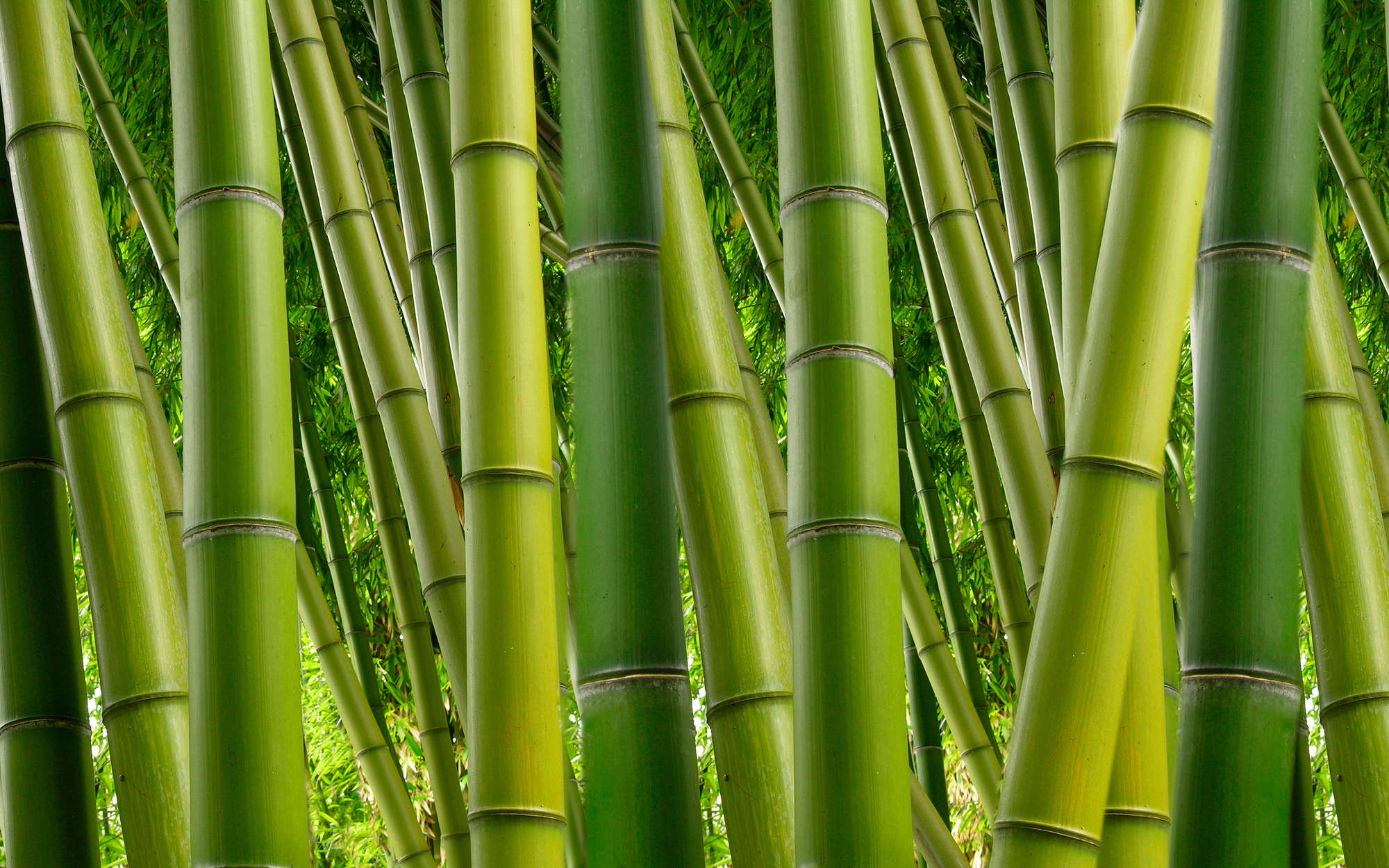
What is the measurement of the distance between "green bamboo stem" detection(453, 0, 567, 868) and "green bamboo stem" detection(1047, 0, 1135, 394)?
46 centimetres

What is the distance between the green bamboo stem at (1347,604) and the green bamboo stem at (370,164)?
5.06ft

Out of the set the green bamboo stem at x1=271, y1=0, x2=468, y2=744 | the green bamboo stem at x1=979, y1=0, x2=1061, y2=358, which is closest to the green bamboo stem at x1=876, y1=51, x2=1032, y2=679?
the green bamboo stem at x1=979, y1=0, x2=1061, y2=358

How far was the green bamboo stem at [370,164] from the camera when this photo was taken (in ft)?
7.50

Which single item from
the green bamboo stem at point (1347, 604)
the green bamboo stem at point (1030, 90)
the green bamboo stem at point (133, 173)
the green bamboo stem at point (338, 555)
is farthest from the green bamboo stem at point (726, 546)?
the green bamboo stem at point (338, 555)

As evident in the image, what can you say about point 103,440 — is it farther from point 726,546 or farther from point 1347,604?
point 1347,604

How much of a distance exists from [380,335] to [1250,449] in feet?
4.10

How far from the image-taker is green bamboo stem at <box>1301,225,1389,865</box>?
1048 mm

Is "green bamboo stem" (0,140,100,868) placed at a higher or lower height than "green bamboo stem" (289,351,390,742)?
lower

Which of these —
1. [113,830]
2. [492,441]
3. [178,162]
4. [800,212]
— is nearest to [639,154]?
[800,212]

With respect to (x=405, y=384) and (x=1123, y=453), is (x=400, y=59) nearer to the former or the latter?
(x=405, y=384)

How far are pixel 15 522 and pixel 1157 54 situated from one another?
0.99 meters

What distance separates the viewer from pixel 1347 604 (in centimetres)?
106

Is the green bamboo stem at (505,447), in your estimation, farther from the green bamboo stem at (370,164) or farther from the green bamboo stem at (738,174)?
the green bamboo stem at (738,174)

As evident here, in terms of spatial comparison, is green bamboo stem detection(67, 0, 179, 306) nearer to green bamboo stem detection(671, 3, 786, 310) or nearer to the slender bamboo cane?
green bamboo stem detection(671, 3, 786, 310)
